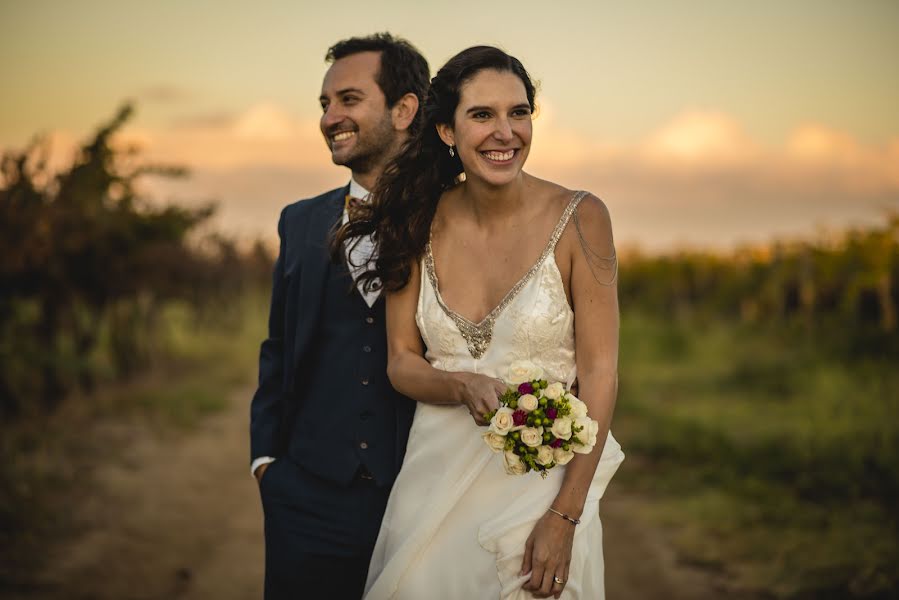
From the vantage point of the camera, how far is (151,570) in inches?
245

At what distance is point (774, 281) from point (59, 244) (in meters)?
12.8

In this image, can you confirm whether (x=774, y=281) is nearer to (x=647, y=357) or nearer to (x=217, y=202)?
(x=647, y=357)

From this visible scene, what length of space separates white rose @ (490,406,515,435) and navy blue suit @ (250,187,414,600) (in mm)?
949

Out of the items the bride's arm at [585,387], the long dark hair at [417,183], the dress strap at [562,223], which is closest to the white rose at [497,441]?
the bride's arm at [585,387]

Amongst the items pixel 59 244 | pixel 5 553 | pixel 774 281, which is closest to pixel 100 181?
pixel 59 244

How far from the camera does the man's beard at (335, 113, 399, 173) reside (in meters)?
3.76

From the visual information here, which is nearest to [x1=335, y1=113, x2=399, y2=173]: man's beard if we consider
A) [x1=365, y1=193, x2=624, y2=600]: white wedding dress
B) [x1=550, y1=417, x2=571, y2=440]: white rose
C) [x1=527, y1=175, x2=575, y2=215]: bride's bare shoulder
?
[x1=365, y1=193, x2=624, y2=600]: white wedding dress

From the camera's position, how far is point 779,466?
8.26 meters

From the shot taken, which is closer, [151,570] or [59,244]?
[151,570]

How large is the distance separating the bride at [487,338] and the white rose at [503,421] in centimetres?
13

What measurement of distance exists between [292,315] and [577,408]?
156 centimetres

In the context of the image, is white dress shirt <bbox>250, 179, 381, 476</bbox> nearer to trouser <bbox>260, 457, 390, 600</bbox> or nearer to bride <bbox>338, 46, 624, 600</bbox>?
bride <bbox>338, 46, 624, 600</bbox>

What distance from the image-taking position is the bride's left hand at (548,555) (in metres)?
2.81

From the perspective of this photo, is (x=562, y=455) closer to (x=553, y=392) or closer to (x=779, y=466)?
(x=553, y=392)
